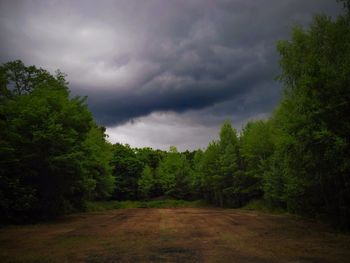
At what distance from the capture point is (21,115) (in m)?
25.2

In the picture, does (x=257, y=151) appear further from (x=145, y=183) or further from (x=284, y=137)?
(x=145, y=183)

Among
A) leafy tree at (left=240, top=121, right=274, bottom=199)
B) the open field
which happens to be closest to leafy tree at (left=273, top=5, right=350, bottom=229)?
the open field

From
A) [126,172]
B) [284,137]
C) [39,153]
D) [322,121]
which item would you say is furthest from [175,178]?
[322,121]

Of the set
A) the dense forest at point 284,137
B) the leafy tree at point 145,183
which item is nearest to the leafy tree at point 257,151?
the dense forest at point 284,137

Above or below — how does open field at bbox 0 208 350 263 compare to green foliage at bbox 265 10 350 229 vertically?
below

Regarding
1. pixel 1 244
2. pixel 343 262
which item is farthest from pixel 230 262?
pixel 1 244

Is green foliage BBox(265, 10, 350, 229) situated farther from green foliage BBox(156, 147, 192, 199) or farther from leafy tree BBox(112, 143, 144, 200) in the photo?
leafy tree BBox(112, 143, 144, 200)

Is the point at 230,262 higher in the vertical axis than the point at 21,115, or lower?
lower

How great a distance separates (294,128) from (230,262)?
981 centimetres

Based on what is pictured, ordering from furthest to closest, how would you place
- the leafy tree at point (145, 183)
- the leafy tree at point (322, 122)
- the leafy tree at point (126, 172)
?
1. the leafy tree at point (126, 172)
2. the leafy tree at point (145, 183)
3. the leafy tree at point (322, 122)

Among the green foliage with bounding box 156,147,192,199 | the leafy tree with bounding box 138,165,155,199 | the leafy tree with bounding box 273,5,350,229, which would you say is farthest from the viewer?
the leafy tree with bounding box 138,165,155,199

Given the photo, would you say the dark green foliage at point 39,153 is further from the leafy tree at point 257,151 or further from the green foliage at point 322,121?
the leafy tree at point 257,151

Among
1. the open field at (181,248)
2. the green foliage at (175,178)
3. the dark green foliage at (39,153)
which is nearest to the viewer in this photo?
the open field at (181,248)

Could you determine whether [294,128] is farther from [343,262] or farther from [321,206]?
[343,262]
